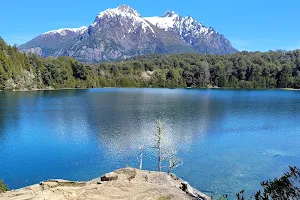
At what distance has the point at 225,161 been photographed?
43812 millimetres

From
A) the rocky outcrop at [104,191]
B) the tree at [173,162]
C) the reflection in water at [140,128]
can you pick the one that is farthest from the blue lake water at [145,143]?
the rocky outcrop at [104,191]

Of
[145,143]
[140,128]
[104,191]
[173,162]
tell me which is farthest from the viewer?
[140,128]

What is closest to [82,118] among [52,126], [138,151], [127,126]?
[52,126]

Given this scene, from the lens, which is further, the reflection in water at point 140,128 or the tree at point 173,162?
the reflection in water at point 140,128

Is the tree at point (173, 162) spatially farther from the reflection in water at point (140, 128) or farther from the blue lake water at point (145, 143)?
the reflection in water at point (140, 128)

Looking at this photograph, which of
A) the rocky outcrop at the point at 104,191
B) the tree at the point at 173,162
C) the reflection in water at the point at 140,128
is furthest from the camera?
the reflection in water at the point at 140,128

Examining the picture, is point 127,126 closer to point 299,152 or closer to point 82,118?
point 82,118

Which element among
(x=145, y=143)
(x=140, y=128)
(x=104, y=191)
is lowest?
(x=145, y=143)

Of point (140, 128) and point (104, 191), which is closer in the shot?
point (104, 191)

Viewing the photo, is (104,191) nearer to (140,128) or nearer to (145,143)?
(145,143)

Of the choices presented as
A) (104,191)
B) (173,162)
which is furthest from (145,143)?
(104,191)

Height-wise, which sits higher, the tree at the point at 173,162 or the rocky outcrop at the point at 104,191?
the rocky outcrop at the point at 104,191

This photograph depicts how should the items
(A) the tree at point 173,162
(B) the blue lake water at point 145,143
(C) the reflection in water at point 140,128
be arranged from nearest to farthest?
(A) the tree at point 173,162 < (B) the blue lake water at point 145,143 < (C) the reflection in water at point 140,128

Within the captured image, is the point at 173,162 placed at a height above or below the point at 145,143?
above
